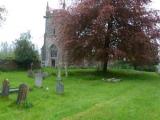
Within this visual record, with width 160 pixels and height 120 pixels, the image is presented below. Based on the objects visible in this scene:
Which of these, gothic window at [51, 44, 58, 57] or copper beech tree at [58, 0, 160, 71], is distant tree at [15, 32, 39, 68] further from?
copper beech tree at [58, 0, 160, 71]

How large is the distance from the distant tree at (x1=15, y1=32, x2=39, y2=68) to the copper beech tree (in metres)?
15.7

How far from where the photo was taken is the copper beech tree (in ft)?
117

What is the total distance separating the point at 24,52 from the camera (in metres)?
52.2

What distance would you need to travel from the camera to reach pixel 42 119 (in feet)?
43.6

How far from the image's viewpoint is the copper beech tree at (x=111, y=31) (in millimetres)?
35562

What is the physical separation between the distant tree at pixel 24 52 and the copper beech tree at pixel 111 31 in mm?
15717

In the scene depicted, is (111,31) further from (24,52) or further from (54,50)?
(54,50)

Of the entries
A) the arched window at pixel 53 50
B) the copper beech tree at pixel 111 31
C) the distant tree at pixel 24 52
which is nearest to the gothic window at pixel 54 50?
the arched window at pixel 53 50

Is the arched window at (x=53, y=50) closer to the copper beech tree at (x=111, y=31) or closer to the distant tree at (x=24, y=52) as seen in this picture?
the distant tree at (x=24, y=52)

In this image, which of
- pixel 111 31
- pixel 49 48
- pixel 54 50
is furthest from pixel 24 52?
pixel 111 31

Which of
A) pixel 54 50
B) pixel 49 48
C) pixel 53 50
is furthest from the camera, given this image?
pixel 49 48

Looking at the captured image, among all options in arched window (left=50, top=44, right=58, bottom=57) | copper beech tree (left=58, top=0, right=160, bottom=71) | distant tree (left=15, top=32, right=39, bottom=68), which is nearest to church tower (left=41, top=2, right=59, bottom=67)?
arched window (left=50, top=44, right=58, bottom=57)

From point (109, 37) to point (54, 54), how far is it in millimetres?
30054

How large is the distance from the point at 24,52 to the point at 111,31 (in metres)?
18.9
